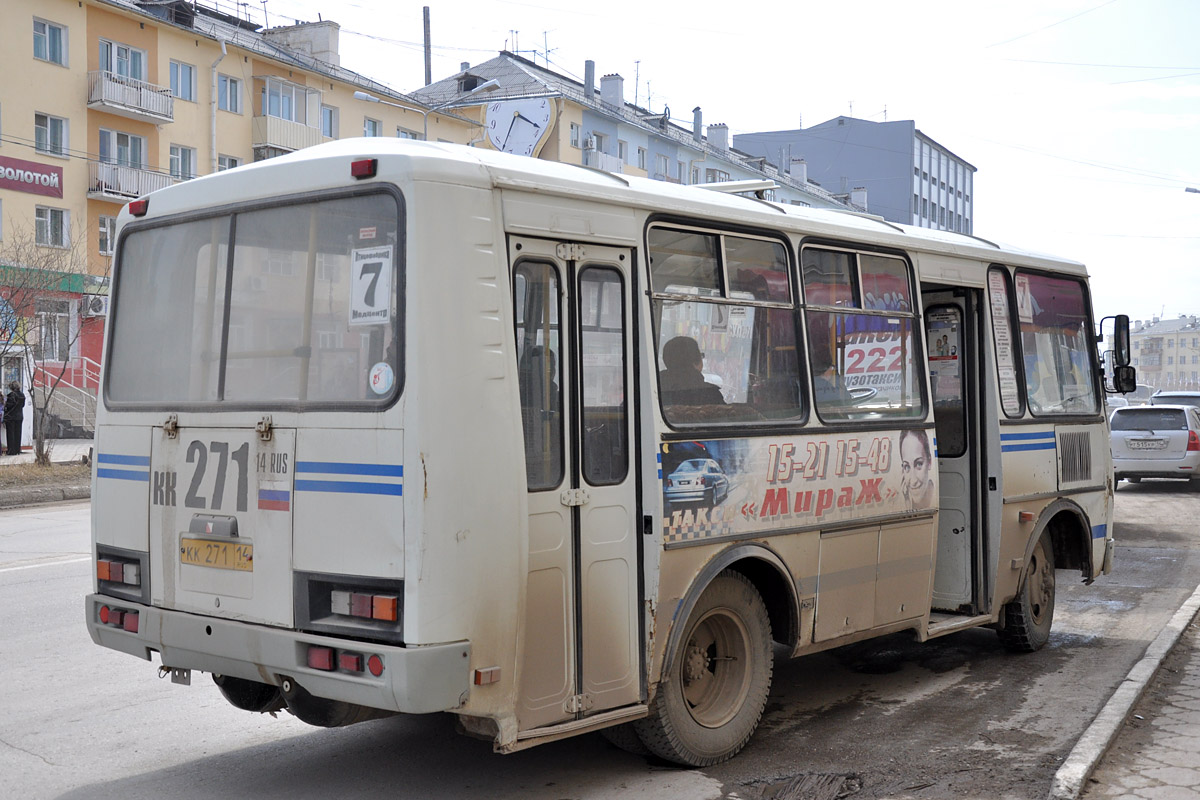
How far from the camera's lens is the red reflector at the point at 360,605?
15.2 feet

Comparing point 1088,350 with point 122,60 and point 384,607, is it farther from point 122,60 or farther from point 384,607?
point 122,60

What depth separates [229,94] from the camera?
41.8 metres

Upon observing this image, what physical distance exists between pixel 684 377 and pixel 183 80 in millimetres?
38827

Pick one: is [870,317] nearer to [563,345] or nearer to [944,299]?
[944,299]

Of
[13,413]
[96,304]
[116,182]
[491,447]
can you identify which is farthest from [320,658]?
[116,182]

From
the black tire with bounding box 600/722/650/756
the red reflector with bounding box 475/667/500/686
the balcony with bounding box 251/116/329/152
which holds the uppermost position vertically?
the balcony with bounding box 251/116/329/152

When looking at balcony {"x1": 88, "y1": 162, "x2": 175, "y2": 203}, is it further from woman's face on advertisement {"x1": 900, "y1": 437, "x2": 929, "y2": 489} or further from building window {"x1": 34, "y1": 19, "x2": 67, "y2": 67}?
woman's face on advertisement {"x1": 900, "y1": 437, "x2": 929, "y2": 489}

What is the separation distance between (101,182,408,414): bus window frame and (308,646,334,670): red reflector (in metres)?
0.94

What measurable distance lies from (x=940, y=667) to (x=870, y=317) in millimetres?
2664

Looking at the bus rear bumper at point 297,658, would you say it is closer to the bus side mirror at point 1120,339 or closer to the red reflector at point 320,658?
the red reflector at point 320,658

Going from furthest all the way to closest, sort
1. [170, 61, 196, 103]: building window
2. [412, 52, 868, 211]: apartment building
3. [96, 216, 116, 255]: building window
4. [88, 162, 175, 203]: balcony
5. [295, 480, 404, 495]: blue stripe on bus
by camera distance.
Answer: [412, 52, 868, 211]: apartment building → [170, 61, 196, 103]: building window → [96, 216, 116, 255]: building window → [88, 162, 175, 203]: balcony → [295, 480, 404, 495]: blue stripe on bus

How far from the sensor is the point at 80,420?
34562 millimetres

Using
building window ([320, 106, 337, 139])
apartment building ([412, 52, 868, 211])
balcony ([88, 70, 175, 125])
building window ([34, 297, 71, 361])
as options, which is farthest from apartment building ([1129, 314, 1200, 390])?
building window ([34, 297, 71, 361])

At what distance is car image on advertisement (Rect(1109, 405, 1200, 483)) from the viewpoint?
22.0 m
